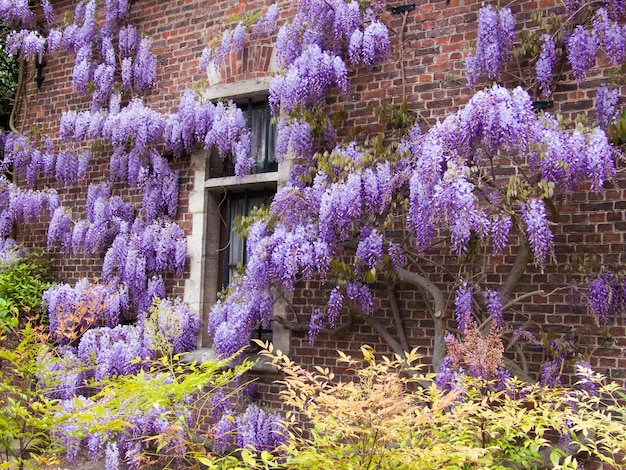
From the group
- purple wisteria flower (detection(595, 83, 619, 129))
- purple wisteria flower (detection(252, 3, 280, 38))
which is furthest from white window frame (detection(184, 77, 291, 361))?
purple wisteria flower (detection(595, 83, 619, 129))

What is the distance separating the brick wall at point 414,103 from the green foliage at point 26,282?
0.60 feet

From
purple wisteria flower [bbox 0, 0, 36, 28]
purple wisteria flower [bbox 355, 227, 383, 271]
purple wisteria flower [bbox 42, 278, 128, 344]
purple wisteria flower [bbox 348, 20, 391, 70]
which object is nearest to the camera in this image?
purple wisteria flower [bbox 355, 227, 383, 271]

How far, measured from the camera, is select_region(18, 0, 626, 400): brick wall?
3799mm

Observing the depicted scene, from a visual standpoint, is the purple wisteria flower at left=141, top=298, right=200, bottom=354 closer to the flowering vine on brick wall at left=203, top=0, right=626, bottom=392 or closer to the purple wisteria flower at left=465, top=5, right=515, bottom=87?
the flowering vine on brick wall at left=203, top=0, right=626, bottom=392

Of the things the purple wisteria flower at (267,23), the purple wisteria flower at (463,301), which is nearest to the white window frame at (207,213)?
the purple wisteria flower at (267,23)

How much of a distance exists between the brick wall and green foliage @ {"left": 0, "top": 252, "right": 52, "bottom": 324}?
184 millimetres

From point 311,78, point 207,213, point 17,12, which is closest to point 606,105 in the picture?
point 311,78

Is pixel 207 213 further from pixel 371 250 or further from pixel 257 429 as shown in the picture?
pixel 371 250

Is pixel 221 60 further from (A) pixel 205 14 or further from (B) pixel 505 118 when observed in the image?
(B) pixel 505 118

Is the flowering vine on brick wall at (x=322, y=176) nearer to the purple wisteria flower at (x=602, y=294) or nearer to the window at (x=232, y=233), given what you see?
the purple wisteria flower at (x=602, y=294)

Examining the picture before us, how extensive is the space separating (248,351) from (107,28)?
3623 mm

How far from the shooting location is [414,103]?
454 cm

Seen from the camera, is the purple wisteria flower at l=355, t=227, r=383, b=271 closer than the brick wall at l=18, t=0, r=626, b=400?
No

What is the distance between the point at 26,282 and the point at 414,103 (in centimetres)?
416
